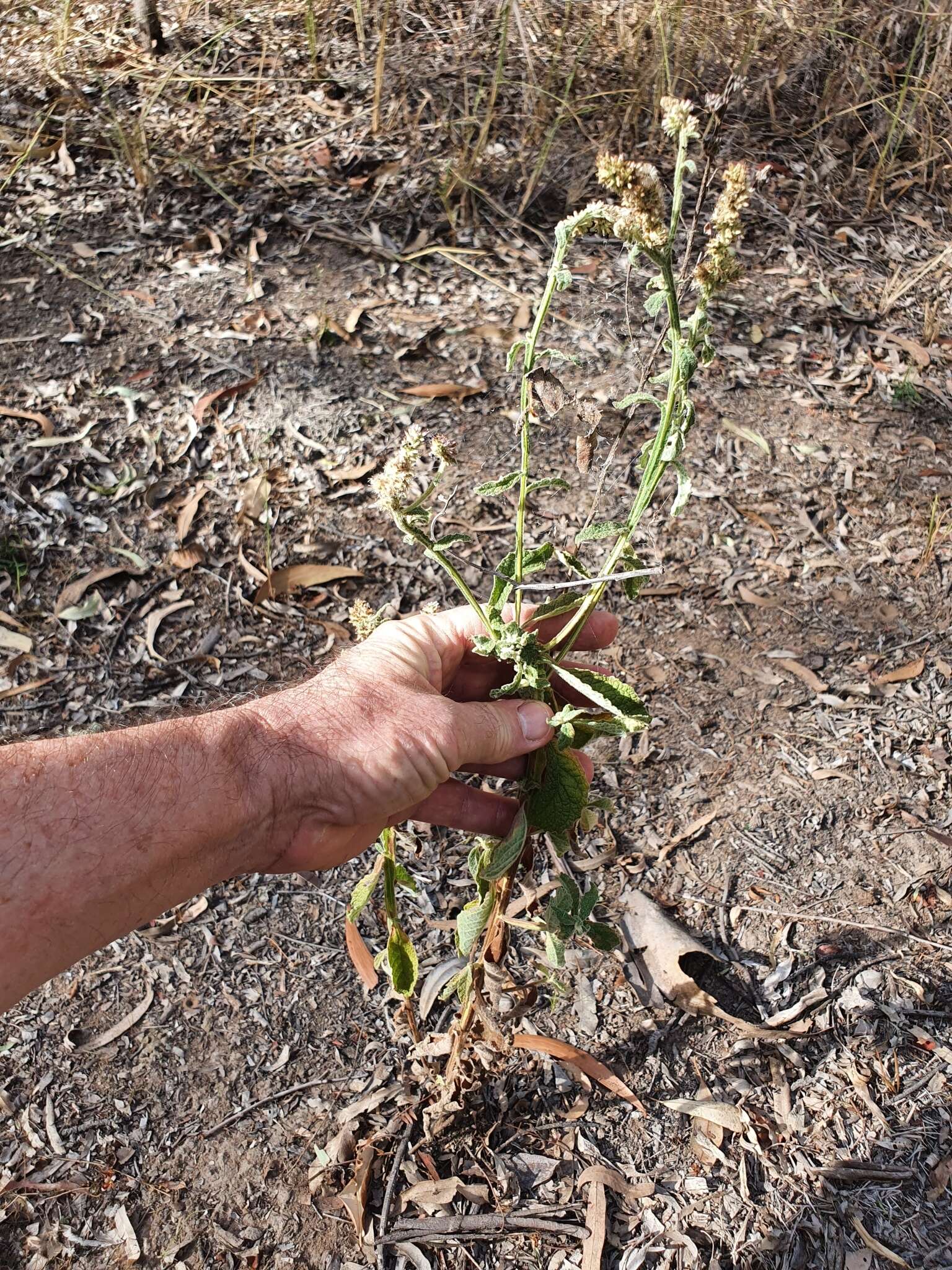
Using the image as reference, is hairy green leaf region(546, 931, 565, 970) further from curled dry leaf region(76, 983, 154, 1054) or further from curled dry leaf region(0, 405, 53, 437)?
curled dry leaf region(0, 405, 53, 437)

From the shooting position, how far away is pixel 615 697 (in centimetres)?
146

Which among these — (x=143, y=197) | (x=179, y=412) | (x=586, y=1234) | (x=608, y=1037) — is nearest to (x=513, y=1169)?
(x=586, y=1234)

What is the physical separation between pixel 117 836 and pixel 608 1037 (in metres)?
1.26

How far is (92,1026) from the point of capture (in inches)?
88.0

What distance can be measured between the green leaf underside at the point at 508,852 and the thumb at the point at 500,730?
114mm

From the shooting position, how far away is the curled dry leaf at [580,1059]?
6.97 ft

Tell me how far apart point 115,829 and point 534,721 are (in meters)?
0.62

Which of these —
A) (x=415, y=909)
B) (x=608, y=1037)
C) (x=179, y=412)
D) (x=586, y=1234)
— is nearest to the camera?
(x=586, y=1234)

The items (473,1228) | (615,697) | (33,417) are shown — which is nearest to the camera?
(615,697)

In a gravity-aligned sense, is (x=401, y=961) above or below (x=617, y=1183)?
above

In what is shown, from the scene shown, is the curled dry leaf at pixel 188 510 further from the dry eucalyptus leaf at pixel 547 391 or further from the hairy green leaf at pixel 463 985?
the dry eucalyptus leaf at pixel 547 391

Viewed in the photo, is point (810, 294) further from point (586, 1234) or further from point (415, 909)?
point (586, 1234)

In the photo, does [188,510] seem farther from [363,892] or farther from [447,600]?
[363,892]

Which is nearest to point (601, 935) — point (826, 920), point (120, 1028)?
point (826, 920)
